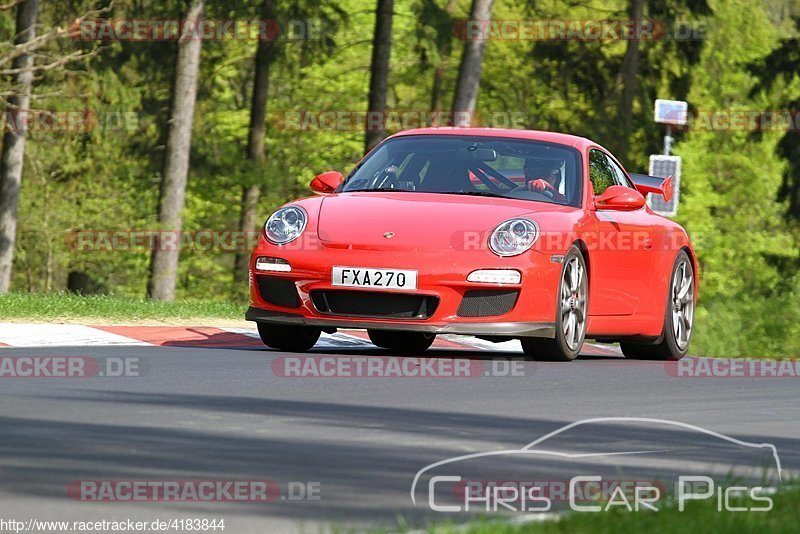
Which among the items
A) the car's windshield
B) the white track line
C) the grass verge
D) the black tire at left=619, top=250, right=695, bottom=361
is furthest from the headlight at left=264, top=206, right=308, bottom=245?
the grass verge

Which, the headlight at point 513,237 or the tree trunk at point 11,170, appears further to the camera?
the tree trunk at point 11,170

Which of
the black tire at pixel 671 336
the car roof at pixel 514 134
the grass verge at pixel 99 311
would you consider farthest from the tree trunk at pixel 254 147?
the car roof at pixel 514 134

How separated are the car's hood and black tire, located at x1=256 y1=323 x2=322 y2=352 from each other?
99cm

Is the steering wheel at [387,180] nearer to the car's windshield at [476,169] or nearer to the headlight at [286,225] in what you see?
the car's windshield at [476,169]

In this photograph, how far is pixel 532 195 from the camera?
11.9 metres

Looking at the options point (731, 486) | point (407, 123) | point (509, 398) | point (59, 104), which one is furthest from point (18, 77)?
point (731, 486)

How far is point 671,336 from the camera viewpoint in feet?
43.9

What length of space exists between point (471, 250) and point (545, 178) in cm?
141

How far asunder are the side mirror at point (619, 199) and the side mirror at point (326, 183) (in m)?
1.88

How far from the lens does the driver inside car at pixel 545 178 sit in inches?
471

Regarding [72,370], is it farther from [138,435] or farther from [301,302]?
[138,435]

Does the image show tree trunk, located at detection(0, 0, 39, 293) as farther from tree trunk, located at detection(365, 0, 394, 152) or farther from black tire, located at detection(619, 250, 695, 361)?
black tire, located at detection(619, 250, 695, 361)

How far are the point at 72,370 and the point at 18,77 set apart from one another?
21862mm

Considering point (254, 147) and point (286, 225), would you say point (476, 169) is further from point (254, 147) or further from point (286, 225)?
point (254, 147)
